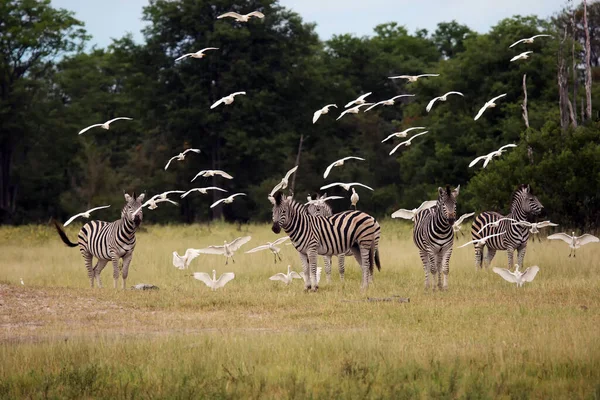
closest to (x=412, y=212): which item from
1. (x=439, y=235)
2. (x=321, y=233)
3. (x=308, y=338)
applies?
(x=439, y=235)

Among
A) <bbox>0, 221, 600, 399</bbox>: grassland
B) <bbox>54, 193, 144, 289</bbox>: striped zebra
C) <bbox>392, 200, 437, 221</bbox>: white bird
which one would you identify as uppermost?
<bbox>392, 200, 437, 221</bbox>: white bird

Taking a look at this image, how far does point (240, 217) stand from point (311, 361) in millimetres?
45721

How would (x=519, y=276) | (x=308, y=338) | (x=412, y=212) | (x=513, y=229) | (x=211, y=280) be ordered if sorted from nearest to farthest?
(x=308, y=338)
(x=519, y=276)
(x=211, y=280)
(x=412, y=212)
(x=513, y=229)

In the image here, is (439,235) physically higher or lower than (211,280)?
higher

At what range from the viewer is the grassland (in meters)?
10.9

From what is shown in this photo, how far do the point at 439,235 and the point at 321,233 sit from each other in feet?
7.60

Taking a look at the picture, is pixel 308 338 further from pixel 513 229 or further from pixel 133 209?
pixel 513 229

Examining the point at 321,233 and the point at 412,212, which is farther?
the point at 412,212

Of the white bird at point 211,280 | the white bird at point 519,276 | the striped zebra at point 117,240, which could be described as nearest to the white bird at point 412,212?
the white bird at point 519,276

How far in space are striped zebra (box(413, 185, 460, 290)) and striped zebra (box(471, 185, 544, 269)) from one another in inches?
112

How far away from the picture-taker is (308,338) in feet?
43.7

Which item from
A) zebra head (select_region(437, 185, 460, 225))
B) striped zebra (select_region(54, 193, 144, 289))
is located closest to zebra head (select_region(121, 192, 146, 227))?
striped zebra (select_region(54, 193, 144, 289))

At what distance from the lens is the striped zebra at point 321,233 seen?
1939 centimetres

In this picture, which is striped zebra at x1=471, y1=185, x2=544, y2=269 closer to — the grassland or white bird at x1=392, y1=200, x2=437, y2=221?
the grassland
